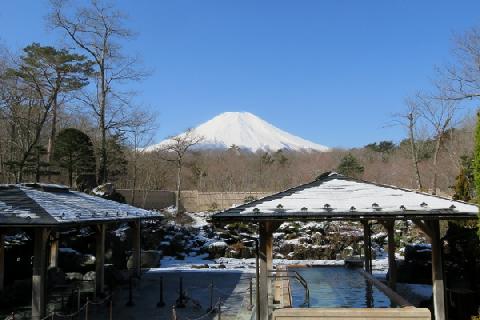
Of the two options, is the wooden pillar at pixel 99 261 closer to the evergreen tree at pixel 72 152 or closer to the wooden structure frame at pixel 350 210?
the wooden structure frame at pixel 350 210

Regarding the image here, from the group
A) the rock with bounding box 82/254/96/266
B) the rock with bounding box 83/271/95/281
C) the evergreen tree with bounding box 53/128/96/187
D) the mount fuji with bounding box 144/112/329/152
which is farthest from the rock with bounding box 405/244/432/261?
the mount fuji with bounding box 144/112/329/152

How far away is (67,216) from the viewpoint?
9445 millimetres

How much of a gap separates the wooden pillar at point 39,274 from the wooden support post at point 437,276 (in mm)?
7597

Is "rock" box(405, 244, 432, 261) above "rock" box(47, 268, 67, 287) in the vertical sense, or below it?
above

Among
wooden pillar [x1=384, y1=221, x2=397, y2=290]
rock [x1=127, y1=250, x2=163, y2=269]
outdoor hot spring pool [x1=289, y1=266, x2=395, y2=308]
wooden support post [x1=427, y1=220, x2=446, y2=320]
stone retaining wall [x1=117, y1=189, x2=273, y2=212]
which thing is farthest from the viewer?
stone retaining wall [x1=117, y1=189, x2=273, y2=212]

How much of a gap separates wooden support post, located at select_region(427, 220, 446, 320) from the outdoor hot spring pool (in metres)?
1.01

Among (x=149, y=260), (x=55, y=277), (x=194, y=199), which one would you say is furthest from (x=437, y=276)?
(x=194, y=199)

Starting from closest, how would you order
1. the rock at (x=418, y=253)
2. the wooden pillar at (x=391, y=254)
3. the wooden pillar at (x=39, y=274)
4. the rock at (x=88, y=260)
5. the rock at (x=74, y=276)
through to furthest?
the wooden pillar at (x=39, y=274) < the wooden pillar at (x=391, y=254) < the rock at (x=74, y=276) < the rock at (x=418, y=253) < the rock at (x=88, y=260)

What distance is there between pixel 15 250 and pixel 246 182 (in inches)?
1572

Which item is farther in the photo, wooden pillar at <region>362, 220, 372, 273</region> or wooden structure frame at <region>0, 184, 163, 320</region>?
wooden pillar at <region>362, 220, 372, 273</region>

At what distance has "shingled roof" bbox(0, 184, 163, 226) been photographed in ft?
28.8

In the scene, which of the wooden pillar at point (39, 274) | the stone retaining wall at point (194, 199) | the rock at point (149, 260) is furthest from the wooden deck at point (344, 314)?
the stone retaining wall at point (194, 199)

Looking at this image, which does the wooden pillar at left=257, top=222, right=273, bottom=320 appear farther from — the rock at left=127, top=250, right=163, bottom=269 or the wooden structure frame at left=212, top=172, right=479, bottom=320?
the rock at left=127, top=250, right=163, bottom=269

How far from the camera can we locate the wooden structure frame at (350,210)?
7773 mm
